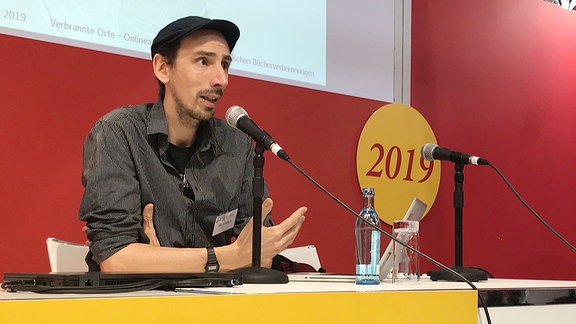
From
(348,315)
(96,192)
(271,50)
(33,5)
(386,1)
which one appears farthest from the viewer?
(386,1)

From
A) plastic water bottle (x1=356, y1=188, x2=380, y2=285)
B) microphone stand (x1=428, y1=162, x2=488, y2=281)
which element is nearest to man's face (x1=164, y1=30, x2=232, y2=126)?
plastic water bottle (x1=356, y1=188, x2=380, y2=285)

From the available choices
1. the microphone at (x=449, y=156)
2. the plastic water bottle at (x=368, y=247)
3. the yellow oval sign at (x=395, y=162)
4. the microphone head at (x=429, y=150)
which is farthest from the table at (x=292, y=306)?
the yellow oval sign at (x=395, y=162)

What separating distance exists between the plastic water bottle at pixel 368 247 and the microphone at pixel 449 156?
53 cm

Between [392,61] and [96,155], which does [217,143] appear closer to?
[96,155]

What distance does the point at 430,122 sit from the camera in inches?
168

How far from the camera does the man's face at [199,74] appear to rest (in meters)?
2.19

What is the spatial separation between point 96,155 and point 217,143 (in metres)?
0.44

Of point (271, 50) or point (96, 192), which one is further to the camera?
point (271, 50)

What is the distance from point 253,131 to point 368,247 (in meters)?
0.39

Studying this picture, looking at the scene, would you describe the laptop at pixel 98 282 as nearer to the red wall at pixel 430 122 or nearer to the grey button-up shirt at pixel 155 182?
the grey button-up shirt at pixel 155 182

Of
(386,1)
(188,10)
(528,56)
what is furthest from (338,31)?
(528,56)

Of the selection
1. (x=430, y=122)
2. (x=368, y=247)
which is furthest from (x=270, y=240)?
(x=430, y=122)

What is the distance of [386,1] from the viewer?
4.12 meters

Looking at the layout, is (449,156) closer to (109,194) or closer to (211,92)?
(211,92)
